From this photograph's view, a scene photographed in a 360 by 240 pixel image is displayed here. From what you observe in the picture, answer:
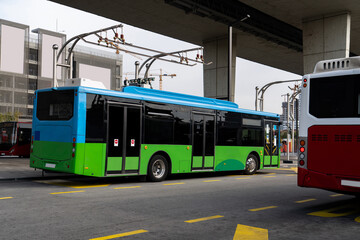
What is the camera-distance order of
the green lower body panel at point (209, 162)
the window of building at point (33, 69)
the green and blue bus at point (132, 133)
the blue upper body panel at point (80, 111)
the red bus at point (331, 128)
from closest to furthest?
the red bus at point (331, 128), the blue upper body panel at point (80, 111), the green and blue bus at point (132, 133), the green lower body panel at point (209, 162), the window of building at point (33, 69)

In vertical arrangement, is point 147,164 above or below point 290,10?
below

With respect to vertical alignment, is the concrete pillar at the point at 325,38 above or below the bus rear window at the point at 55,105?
above

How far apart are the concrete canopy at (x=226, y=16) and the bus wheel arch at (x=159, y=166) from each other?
1029cm

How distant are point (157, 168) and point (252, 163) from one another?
5810 mm

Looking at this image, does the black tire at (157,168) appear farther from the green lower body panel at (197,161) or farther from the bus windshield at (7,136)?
the bus windshield at (7,136)

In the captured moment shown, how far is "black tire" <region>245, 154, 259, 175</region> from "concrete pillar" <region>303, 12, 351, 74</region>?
7.70 meters

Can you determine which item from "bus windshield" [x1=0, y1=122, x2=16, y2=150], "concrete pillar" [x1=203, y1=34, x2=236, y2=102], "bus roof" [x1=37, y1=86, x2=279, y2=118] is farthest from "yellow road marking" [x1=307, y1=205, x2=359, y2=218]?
"bus windshield" [x1=0, y1=122, x2=16, y2=150]

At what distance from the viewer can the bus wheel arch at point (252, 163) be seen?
18.1m

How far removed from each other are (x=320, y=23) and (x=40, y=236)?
21856 mm

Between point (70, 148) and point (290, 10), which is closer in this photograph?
point (70, 148)

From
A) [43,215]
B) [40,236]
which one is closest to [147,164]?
[43,215]

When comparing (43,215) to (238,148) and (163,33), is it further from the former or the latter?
(163,33)

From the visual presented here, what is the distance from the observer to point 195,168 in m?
15.4

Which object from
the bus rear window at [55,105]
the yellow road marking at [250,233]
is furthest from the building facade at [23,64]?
the yellow road marking at [250,233]
